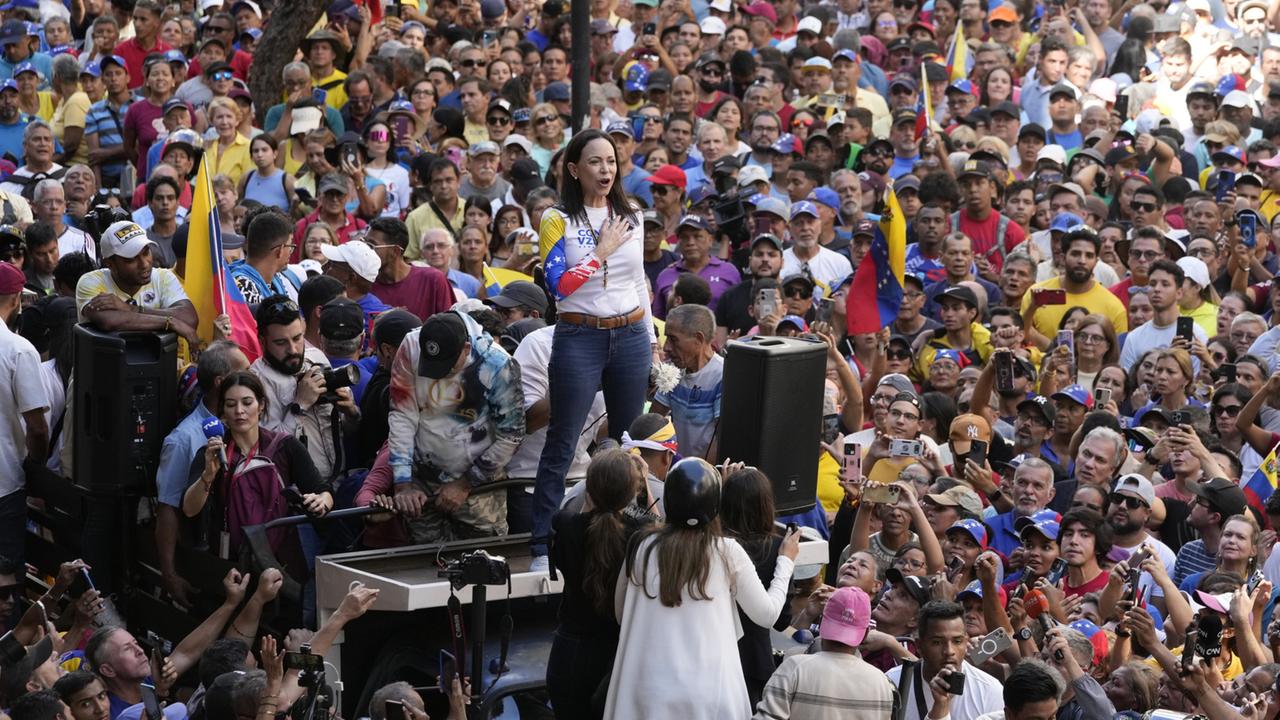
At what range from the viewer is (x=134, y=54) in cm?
1770

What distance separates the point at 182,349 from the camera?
998 cm

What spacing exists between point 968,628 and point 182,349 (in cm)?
398

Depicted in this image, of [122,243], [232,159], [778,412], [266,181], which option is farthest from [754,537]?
[232,159]

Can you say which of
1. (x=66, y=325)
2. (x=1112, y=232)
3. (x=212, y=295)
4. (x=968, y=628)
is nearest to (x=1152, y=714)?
(x=968, y=628)

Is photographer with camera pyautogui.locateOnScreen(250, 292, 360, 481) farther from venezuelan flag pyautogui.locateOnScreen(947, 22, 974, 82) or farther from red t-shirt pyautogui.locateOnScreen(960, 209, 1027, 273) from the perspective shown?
venezuelan flag pyautogui.locateOnScreen(947, 22, 974, 82)

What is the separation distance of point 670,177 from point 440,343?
19.9 feet

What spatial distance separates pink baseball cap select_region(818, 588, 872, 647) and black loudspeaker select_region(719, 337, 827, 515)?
1.14m

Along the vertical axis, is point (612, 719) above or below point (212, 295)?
below

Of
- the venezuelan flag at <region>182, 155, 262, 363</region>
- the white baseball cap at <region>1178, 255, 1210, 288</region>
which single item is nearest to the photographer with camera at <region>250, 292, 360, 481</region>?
the venezuelan flag at <region>182, 155, 262, 363</region>

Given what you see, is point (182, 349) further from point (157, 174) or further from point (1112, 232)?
point (1112, 232)

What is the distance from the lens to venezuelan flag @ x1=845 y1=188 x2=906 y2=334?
1233 centimetres

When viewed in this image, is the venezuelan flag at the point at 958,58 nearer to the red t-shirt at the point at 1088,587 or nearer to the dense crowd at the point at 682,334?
the dense crowd at the point at 682,334

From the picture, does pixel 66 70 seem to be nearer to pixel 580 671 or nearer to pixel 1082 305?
pixel 1082 305

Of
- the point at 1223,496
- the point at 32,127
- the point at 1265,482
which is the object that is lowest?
the point at 1265,482
